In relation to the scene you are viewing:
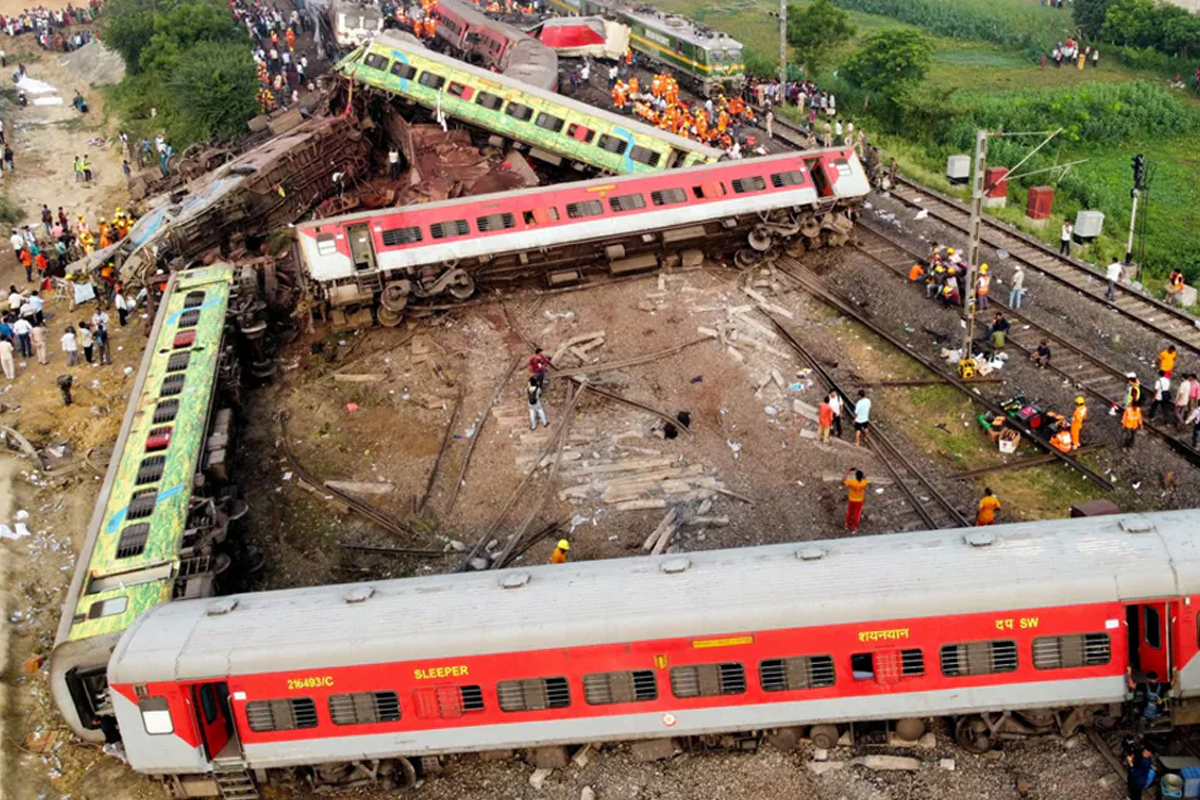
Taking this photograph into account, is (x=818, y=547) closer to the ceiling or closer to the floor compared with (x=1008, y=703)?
closer to the ceiling

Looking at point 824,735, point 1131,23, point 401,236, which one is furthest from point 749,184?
point 1131,23

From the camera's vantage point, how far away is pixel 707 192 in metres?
30.0

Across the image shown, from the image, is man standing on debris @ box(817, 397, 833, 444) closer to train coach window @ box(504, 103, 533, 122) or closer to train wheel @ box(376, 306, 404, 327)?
train wheel @ box(376, 306, 404, 327)

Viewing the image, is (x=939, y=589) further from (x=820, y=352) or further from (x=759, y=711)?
(x=820, y=352)

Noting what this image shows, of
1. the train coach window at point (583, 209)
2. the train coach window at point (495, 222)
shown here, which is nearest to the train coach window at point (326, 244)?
the train coach window at point (495, 222)

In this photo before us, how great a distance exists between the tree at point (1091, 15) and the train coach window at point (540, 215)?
43.8 meters

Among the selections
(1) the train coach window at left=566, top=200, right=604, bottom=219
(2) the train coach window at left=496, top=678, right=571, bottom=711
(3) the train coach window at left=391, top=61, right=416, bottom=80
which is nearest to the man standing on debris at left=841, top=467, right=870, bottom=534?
(2) the train coach window at left=496, top=678, right=571, bottom=711

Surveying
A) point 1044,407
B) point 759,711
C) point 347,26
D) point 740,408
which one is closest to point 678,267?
point 740,408

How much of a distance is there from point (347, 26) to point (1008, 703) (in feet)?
152

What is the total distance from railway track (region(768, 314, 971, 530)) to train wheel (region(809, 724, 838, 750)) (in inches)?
206

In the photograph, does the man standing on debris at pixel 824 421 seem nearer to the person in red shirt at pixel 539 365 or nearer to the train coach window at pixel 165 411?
the person in red shirt at pixel 539 365

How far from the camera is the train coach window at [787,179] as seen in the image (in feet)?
99.3

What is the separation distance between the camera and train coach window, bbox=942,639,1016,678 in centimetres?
1487

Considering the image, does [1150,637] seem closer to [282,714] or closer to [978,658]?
[978,658]
